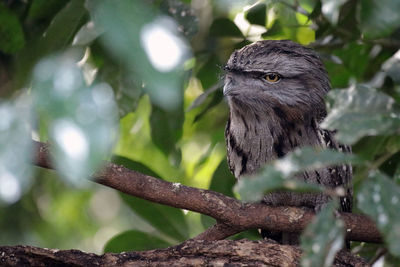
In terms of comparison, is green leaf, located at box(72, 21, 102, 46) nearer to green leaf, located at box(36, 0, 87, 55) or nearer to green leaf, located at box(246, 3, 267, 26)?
green leaf, located at box(36, 0, 87, 55)

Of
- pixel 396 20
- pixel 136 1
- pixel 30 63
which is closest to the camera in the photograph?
pixel 136 1

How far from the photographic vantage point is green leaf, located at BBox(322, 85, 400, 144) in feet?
4.26

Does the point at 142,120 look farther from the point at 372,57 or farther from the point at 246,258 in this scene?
the point at 246,258

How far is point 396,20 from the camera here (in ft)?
4.11

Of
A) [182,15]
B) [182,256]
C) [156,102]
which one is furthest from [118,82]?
[156,102]

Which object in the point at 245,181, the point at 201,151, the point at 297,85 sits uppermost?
the point at 245,181

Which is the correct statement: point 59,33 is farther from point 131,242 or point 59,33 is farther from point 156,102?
point 131,242

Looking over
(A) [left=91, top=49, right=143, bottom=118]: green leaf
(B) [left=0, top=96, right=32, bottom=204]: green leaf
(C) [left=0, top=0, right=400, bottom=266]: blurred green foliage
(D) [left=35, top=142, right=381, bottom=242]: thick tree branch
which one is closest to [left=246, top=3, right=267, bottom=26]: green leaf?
(C) [left=0, top=0, right=400, bottom=266]: blurred green foliage

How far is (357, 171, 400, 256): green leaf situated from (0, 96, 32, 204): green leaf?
2.18ft

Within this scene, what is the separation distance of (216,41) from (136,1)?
1.99 metres

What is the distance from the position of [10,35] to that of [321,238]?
65.2 inches

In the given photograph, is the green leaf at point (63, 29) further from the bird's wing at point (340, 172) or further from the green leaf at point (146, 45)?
the bird's wing at point (340, 172)

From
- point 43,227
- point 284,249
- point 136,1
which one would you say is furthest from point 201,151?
point 136,1

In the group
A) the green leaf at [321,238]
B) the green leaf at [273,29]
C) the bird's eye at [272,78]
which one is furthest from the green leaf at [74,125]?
the green leaf at [273,29]
